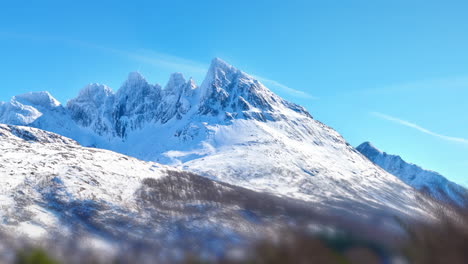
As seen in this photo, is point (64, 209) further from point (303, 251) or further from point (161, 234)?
point (303, 251)

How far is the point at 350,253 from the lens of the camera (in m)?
35.3

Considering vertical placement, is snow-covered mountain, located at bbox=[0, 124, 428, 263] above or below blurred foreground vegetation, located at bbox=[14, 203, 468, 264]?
above

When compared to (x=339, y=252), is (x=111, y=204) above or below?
above

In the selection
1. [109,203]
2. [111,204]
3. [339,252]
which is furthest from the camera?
[109,203]

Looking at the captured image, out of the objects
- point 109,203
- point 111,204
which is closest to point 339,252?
point 111,204

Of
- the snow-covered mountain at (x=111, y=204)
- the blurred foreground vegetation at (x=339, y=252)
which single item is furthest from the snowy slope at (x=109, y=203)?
the blurred foreground vegetation at (x=339, y=252)

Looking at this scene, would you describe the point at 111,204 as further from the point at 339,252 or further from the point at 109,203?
the point at 339,252

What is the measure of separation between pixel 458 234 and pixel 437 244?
15.7 feet

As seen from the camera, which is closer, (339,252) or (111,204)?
(339,252)

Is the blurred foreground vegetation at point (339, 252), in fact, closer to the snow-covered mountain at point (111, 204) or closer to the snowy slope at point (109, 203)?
the snow-covered mountain at point (111, 204)

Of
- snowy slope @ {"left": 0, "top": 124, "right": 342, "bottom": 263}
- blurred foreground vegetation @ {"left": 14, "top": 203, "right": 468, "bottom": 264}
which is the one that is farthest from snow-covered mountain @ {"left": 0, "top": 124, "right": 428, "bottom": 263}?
blurred foreground vegetation @ {"left": 14, "top": 203, "right": 468, "bottom": 264}

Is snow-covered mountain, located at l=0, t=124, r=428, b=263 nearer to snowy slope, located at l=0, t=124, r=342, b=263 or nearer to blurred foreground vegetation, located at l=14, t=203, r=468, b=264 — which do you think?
snowy slope, located at l=0, t=124, r=342, b=263

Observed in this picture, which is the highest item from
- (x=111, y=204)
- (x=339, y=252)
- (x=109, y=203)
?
(x=109, y=203)

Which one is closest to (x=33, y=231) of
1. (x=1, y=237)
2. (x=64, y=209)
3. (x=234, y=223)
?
(x=1, y=237)
